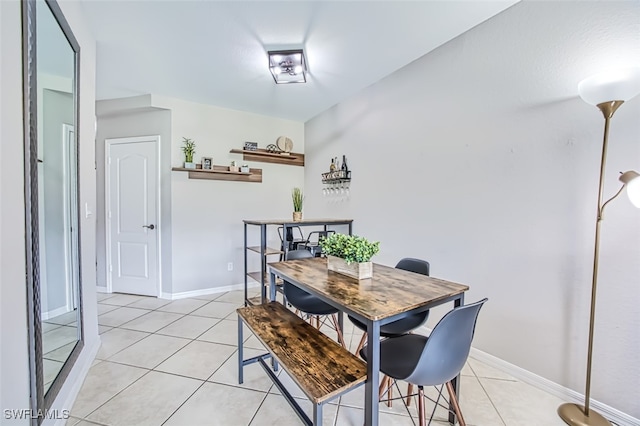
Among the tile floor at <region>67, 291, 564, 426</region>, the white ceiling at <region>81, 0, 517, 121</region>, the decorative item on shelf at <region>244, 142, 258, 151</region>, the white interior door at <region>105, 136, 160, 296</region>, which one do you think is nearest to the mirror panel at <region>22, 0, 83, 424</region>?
the tile floor at <region>67, 291, 564, 426</region>

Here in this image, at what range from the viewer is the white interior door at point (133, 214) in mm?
3621

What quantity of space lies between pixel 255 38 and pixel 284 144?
6.79 ft

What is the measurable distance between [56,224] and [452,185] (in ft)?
9.42

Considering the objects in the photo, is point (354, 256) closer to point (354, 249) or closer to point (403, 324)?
point (354, 249)

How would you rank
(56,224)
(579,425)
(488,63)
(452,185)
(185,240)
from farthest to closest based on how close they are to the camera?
(185,240), (452,185), (488,63), (56,224), (579,425)

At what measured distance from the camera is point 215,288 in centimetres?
389

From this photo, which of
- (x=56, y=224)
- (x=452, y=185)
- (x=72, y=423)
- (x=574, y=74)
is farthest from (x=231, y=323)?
(x=574, y=74)

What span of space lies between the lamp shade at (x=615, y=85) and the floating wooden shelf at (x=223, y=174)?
3.64m

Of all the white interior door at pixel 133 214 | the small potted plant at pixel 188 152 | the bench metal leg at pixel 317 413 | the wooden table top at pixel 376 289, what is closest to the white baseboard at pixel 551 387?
the wooden table top at pixel 376 289

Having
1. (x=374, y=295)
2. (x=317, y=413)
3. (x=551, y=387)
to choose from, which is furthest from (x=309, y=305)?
(x=551, y=387)

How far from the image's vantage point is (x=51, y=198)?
4.85ft

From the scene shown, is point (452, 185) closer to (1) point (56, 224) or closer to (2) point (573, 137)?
(2) point (573, 137)

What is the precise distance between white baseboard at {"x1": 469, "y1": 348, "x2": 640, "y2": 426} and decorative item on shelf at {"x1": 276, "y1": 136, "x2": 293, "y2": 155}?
139 inches

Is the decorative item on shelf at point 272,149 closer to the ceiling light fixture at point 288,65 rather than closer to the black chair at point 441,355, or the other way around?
the ceiling light fixture at point 288,65
